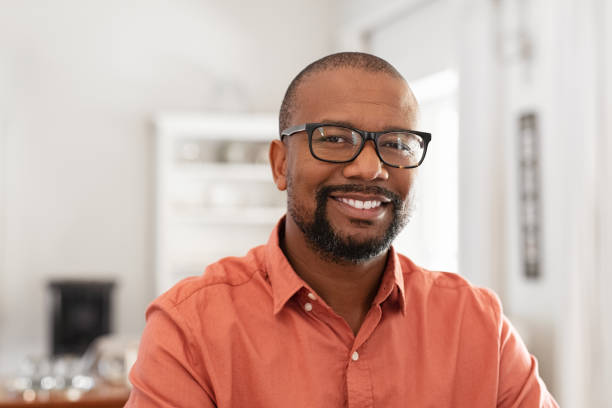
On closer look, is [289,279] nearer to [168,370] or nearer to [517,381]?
[168,370]

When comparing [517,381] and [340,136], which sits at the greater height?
[340,136]

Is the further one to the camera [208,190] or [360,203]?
[208,190]

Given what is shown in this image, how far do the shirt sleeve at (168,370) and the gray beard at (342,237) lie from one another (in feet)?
0.89

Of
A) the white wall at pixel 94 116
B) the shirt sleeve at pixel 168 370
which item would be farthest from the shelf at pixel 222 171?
the shirt sleeve at pixel 168 370

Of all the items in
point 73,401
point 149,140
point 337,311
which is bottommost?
point 73,401

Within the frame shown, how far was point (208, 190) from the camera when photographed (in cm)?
566

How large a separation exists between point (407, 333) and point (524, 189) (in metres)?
2.38

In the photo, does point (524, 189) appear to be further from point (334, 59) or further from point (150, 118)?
point (150, 118)

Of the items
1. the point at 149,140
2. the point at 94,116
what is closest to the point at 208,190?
the point at 149,140

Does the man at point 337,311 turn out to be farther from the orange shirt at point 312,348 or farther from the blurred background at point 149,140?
the blurred background at point 149,140

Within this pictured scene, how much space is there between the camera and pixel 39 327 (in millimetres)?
5555

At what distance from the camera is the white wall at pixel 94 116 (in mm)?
5520

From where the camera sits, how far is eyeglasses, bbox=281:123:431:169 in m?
1.22

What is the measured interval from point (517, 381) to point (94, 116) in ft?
16.2
